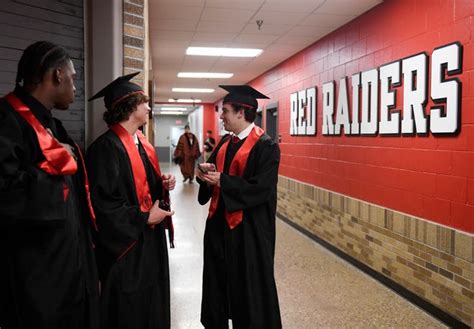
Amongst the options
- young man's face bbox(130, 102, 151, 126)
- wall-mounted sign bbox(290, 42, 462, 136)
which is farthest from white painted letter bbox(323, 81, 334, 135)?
young man's face bbox(130, 102, 151, 126)

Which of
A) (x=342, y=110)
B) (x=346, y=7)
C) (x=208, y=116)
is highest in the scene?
(x=346, y=7)

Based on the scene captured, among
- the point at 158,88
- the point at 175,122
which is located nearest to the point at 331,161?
the point at 158,88

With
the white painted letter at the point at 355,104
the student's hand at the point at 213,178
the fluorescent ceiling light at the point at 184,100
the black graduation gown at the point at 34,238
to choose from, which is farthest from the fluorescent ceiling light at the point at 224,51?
the fluorescent ceiling light at the point at 184,100

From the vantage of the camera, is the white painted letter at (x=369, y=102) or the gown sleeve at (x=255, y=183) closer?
the gown sleeve at (x=255, y=183)

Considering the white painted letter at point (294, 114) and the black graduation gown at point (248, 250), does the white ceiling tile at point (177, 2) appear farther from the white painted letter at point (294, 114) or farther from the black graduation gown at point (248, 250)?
the white painted letter at point (294, 114)

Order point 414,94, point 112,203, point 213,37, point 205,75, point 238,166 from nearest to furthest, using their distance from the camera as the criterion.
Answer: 1. point 112,203
2. point 238,166
3. point 414,94
4. point 213,37
5. point 205,75

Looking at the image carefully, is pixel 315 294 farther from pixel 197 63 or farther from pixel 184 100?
pixel 184 100

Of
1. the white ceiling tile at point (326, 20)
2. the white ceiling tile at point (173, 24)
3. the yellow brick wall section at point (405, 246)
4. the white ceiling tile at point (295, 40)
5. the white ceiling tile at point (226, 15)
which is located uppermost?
A: the white ceiling tile at point (173, 24)

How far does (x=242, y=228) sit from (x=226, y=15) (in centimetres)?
293

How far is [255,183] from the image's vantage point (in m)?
2.46

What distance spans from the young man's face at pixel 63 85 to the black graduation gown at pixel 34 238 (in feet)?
0.20

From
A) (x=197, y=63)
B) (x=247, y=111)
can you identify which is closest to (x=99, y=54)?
(x=247, y=111)

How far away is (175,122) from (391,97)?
22.5m

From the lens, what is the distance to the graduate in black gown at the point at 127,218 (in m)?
1.90
